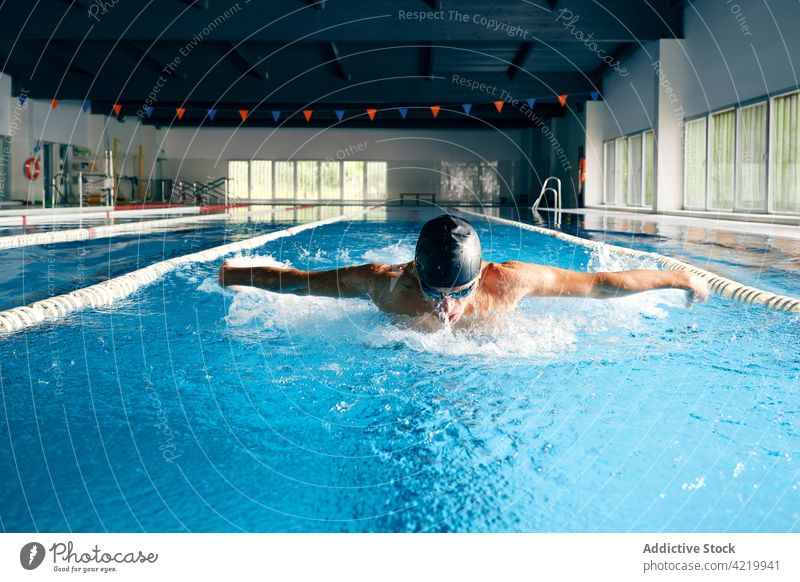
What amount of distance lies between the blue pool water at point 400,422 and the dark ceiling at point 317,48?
876 cm

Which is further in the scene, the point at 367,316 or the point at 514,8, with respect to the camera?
the point at 514,8

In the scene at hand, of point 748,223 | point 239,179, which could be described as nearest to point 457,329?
point 748,223

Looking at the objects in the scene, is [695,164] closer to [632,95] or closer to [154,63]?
[632,95]

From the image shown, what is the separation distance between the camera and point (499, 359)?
285cm

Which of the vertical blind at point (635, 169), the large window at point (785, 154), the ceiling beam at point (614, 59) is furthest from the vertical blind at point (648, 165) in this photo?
the large window at point (785, 154)

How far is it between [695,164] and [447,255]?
42.5 feet

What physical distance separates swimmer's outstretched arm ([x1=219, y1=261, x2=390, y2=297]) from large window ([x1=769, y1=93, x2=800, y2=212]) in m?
9.27

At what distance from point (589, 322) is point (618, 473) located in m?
1.95

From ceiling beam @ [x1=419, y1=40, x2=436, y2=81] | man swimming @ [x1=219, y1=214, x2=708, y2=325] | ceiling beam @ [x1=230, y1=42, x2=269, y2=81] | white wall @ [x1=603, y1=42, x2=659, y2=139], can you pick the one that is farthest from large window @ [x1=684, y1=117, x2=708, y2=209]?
man swimming @ [x1=219, y1=214, x2=708, y2=325]

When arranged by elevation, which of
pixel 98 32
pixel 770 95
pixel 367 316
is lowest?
pixel 367 316

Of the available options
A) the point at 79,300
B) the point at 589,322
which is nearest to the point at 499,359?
the point at 589,322

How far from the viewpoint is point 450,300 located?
2676 mm
